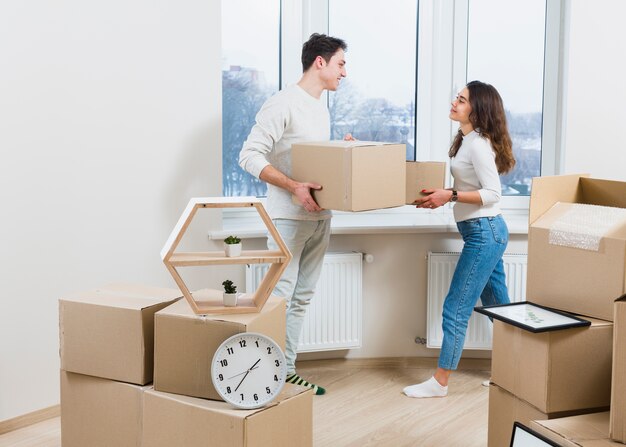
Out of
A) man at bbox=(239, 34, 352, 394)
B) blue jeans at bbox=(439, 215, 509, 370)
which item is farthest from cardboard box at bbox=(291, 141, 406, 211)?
blue jeans at bbox=(439, 215, 509, 370)

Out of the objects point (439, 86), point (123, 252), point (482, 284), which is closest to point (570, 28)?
point (439, 86)

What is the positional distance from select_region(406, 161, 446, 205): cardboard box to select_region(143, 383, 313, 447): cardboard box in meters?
1.15

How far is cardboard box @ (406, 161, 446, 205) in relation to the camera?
3.08m

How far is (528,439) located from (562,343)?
0.36 m

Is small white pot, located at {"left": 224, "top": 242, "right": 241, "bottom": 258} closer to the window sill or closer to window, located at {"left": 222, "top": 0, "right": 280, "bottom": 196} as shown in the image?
the window sill

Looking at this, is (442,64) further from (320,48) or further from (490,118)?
(320,48)

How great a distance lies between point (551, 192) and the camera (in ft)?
8.04

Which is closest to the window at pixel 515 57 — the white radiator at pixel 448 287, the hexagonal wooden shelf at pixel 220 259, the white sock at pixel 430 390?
the white radiator at pixel 448 287

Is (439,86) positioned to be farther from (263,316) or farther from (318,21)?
(263,316)

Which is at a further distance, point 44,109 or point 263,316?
point 44,109

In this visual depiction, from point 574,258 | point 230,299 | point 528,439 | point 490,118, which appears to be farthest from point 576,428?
point 490,118

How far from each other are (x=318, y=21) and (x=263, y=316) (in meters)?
2.06

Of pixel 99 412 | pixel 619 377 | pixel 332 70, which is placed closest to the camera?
pixel 619 377

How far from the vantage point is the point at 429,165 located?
3082mm
